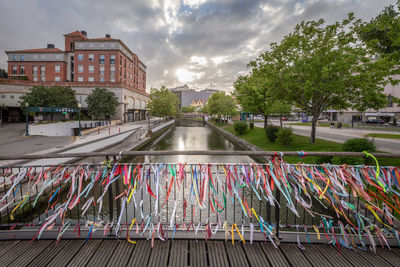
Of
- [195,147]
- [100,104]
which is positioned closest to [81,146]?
[195,147]

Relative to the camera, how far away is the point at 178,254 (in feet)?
8.59

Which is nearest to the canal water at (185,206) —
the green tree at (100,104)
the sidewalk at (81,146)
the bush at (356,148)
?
the bush at (356,148)

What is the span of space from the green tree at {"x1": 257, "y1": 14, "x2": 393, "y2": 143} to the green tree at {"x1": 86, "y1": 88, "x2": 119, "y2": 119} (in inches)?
1199

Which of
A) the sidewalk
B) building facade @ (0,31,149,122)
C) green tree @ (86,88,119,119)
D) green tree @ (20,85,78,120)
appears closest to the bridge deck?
the sidewalk

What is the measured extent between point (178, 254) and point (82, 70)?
180 feet

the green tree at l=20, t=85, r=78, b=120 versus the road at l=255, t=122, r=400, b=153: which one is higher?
the green tree at l=20, t=85, r=78, b=120

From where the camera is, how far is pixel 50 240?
9.48ft

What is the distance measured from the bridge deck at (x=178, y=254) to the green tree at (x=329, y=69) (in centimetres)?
1007

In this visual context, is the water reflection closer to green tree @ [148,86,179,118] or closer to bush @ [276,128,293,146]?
bush @ [276,128,293,146]

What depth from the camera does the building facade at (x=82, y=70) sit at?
3832cm

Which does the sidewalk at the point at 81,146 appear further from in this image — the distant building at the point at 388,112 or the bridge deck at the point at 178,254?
the distant building at the point at 388,112

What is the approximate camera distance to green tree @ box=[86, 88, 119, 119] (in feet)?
110

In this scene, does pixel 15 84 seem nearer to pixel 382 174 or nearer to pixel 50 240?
pixel 50 240

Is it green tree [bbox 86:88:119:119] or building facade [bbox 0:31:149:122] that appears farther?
building facade [bbox 0:31:149:122]
